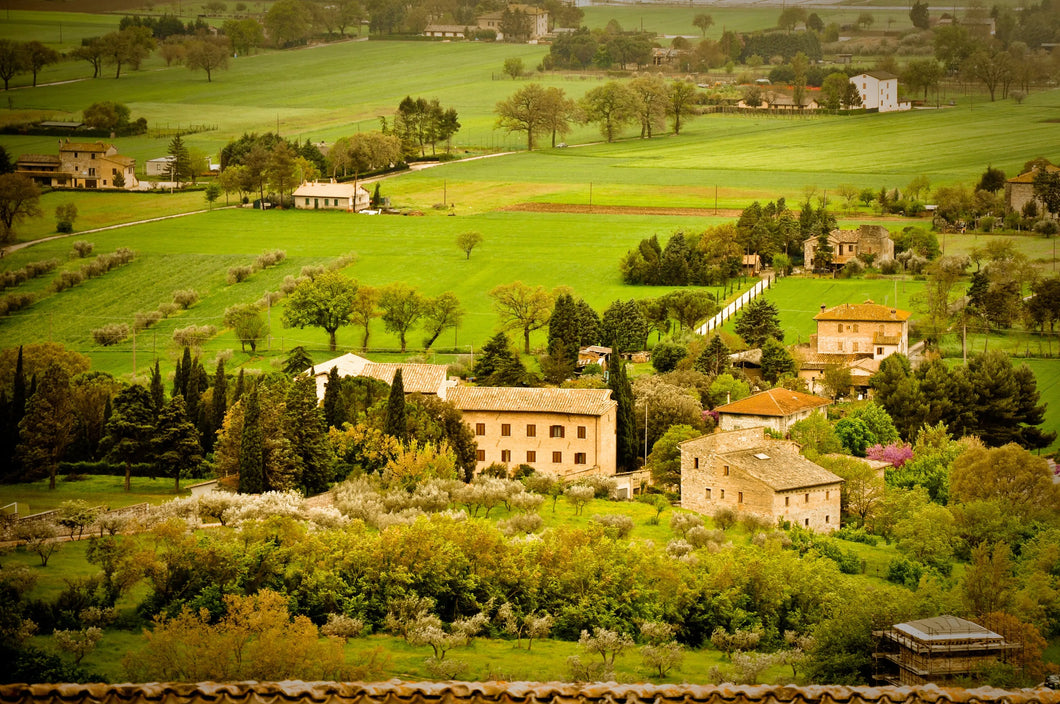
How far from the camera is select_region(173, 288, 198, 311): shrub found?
52.9 metres

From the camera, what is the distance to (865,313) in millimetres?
53438

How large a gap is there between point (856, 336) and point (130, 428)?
24912mm

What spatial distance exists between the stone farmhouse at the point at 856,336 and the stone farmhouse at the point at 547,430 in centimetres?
1182

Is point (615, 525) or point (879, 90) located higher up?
point (879, 90)

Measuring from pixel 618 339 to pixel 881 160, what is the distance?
1052 inches

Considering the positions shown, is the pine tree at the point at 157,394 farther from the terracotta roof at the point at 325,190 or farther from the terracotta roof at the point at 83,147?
the terracotta roof at the point at 325,190

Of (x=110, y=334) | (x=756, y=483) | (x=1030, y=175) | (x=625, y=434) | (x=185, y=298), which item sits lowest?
(x=756, y=483)

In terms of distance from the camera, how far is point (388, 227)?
212 feet

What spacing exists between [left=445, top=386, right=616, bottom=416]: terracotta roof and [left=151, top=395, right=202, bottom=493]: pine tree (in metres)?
7.14

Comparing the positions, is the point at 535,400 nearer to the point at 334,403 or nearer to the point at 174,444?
the point at 334,403

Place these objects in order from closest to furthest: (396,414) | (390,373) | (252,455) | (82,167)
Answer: (252,455)
(396,414)
(390,373)
(82,167)

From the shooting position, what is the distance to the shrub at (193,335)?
165 ft

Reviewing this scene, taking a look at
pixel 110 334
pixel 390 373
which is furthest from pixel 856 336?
pixel 110 334

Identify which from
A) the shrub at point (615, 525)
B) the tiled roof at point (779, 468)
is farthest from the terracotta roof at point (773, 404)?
the shrub at point (615, 525)
